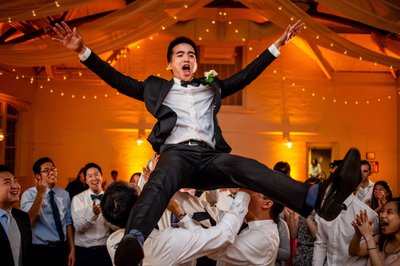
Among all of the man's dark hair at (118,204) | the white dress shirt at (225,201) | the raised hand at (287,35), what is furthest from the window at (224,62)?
the man's dark hair at (118,204)

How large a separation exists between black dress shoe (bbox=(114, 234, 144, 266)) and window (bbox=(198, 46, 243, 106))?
31.1 ft

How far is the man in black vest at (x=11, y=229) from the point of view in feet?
11.8

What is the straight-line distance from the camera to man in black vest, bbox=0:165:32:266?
11.8 ft

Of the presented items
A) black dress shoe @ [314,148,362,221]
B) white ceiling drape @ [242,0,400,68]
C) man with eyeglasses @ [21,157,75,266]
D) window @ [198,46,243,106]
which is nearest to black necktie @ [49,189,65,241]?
man with eyeglasses @ [21,157,75,266]

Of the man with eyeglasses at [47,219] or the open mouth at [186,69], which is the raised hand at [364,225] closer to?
the open mouth at [186,69]

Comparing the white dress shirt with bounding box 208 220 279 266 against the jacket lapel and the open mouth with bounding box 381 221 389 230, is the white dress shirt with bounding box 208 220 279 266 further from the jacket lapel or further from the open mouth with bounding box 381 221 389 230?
the jacket lapel

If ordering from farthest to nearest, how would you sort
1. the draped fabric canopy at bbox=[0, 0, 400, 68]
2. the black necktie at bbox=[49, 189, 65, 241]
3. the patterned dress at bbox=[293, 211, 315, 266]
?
the draped fabric canopy at bbox=[0, 0, 400, 68] → the black necktie at bbox=[49, 189, 65, 241] → the patterned dress at bbox=[293, 211, 315, 266]

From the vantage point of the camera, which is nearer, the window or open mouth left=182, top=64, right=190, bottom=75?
open mouth left=182, top=64, right=190, bottom=75

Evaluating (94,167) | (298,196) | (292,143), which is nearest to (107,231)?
(94,167)

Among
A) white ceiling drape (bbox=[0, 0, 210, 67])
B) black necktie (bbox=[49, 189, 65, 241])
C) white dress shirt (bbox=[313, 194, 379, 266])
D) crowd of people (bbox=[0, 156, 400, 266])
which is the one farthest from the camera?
white ceiling drape (bbox=[0, 0, 210, 67])

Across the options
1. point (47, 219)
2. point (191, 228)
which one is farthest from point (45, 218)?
point (191, 228)

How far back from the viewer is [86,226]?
5.20 m

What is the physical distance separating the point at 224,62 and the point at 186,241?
30.7 ft

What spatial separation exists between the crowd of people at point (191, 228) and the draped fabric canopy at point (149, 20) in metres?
1.75
